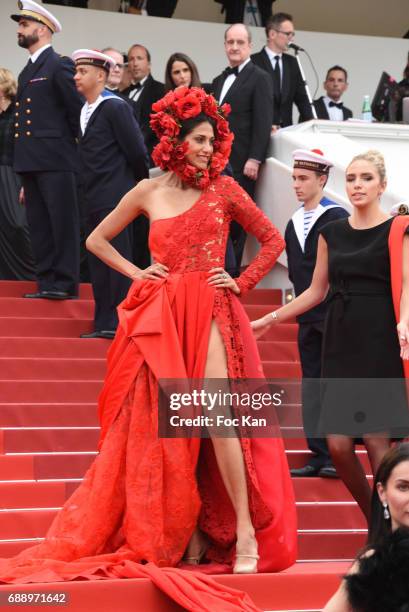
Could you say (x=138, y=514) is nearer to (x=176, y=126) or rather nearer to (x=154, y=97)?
(x=176, y=126)

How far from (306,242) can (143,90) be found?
3761 millimetres

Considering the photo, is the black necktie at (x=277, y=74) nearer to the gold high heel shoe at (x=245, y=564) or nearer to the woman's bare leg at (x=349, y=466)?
the woman's bare leg at (x=349, y=466)

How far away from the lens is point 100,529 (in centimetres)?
527

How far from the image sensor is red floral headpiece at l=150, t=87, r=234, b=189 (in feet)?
18.2

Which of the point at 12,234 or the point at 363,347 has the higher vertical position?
the point at 363,347

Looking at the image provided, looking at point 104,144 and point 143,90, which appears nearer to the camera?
point 104,144

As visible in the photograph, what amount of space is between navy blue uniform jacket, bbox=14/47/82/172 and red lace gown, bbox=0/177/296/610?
3.09 m

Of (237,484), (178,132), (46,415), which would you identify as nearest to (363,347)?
(237,484)

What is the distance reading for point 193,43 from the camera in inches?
555

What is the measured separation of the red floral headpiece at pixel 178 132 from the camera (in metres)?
5.54

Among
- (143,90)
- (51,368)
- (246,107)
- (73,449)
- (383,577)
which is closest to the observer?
(383,577)

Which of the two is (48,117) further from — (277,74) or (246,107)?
(277,74)

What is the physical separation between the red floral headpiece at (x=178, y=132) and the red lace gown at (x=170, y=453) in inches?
3.4

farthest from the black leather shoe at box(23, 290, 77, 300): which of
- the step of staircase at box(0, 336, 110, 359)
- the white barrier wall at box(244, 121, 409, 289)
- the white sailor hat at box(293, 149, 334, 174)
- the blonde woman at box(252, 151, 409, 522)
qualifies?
the blonde woman at box(252, 151, 409, 522)
